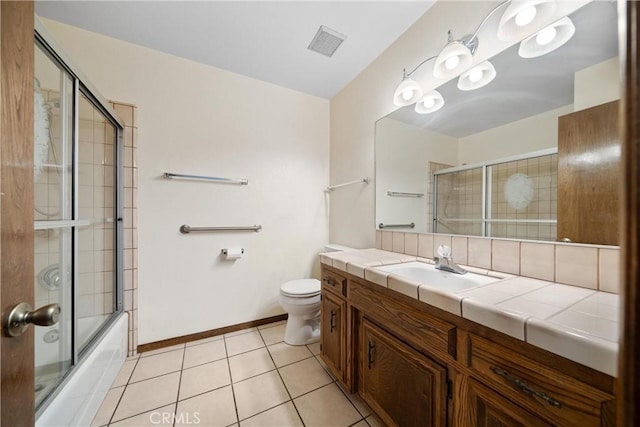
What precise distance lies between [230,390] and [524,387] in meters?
1.42

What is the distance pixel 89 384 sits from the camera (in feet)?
3.81

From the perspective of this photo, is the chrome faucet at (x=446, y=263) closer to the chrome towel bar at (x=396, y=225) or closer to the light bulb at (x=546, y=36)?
the chrome towel bar at (x=396, y=225)

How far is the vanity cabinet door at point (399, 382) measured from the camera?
84 centimetres

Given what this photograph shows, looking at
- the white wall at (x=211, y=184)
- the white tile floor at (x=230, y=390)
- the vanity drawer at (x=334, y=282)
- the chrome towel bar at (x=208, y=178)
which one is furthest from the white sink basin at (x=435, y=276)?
the chrome towel bar at (x=208, y=178)

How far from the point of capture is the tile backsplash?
83 cm

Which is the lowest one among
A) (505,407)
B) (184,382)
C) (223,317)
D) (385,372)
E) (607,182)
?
(184,382)

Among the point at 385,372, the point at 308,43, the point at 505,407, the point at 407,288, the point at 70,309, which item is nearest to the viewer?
the point at 505,407

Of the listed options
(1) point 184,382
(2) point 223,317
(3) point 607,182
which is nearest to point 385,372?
(3) point 607,182

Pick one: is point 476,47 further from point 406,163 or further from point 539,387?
point 539,387

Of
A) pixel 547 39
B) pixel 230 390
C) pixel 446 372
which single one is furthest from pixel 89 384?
pixel 547 39

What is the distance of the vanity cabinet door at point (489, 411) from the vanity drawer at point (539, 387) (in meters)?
0.02

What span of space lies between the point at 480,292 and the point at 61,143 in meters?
1.99

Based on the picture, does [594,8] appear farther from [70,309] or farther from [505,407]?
[70,309]

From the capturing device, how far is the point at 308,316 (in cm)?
187
